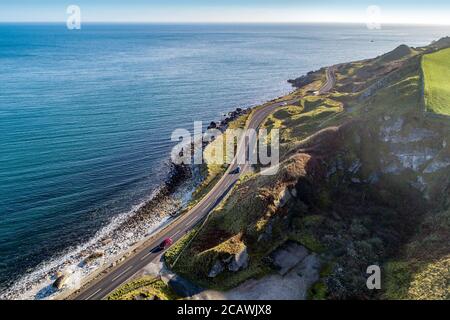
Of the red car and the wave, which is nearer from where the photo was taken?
the wave

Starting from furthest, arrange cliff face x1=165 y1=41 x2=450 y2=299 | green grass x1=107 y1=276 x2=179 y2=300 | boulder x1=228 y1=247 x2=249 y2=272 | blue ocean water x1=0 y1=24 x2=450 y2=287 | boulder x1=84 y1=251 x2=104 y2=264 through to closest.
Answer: blue ocean water x1=0 y1=24 x2=450 y2=287, boulder x1=84 y1=251 x2=104 y2=264, boulder x1=228 y1=247 x2=249 y2=272, cliff face x1=165 y1=41 x2=450 y2=299, green grass x1=107 y1=276 x2=179 y2=300

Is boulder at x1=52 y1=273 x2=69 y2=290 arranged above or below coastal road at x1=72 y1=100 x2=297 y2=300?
below

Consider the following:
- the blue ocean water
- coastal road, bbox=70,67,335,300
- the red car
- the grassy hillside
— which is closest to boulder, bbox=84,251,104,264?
coastal road, bbox=70,67,335,300

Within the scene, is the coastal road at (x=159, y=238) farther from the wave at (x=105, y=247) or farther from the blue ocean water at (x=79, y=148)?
the blue ocean water at (x=79, y=148)

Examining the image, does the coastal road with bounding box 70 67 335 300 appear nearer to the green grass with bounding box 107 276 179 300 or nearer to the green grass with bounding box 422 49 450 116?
the green grass with bounding box 107 276 179 300

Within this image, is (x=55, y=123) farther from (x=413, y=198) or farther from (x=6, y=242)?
(x=413, y=198)

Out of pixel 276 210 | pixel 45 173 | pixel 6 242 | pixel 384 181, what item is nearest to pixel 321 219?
pixel 276 210
